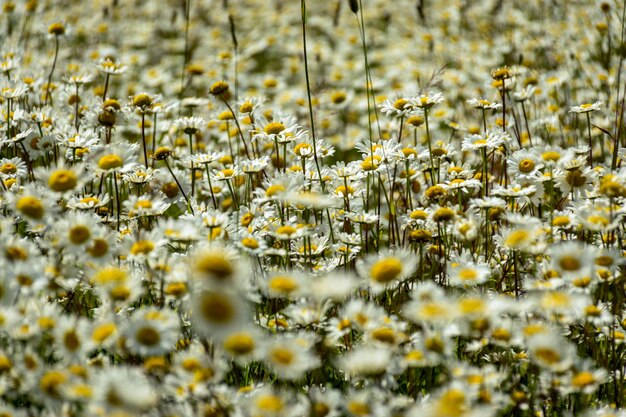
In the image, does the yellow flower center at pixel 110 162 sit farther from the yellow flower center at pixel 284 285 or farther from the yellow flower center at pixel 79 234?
the yellow flower center at pixel 284 285

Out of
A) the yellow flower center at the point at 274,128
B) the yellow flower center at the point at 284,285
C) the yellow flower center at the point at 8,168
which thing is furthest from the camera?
the yellow flower center at the point at 274,128

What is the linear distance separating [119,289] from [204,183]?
2.10 metres

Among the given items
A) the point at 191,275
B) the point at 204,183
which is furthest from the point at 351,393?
the point at 204,183

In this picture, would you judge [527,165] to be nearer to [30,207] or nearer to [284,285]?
[284,285]

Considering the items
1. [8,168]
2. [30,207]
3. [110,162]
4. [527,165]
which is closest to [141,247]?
[30,207]

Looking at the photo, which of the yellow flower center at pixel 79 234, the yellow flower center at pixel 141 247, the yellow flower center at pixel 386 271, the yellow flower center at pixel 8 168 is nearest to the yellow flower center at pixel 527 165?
the yellow flower center at pixel 386 271

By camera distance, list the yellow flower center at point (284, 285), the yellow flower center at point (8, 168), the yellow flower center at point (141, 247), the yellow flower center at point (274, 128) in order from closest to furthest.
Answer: the yellow flower center at point (284, 285)
the yellow flower center at point (141, 247)
the yellow flower center at point (8, 168)
the yellow flower center at point (274, 128)

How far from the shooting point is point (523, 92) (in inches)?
159

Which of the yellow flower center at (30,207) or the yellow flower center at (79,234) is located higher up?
the yellow flower center at (30,207)

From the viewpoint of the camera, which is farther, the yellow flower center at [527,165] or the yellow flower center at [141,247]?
the yellow flower center at [527,165]

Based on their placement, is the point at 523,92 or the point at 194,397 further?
the point at 523,92

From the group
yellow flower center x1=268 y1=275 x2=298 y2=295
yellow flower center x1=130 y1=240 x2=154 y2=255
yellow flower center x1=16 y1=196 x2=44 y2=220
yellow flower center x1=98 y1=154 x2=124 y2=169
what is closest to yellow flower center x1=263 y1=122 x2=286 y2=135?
yellow flower center x1=98 y1=154 x2=124 y2=169

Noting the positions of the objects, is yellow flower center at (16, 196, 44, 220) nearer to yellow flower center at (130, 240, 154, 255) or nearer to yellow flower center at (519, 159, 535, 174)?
yellow flower center at (130, 240, 154, 255)

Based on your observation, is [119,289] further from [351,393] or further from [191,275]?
[351,393]
